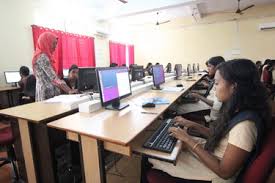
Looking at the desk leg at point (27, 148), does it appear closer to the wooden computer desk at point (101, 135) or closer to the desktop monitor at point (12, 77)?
the wooden computer desk at point (101, 135)

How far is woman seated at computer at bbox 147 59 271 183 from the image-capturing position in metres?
0.92

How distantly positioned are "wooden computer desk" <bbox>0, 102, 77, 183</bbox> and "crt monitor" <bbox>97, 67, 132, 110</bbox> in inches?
14.6

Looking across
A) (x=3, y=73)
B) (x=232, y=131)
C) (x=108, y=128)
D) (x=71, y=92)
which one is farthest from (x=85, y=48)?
(x=232, y=131)

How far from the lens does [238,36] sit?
7695 millimetres

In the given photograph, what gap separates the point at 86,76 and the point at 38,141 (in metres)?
0.84

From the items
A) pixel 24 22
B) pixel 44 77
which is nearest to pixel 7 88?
pixel 24 22

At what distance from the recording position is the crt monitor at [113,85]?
5.01ft

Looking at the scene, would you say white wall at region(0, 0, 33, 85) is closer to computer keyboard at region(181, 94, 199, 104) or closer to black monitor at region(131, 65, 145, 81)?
black monitor at region(131, 65, 145, 81)

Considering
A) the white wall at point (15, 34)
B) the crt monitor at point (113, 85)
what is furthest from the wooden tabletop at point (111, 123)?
the white wall at point (15, 34)

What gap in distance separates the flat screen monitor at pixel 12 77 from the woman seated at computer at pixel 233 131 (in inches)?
178

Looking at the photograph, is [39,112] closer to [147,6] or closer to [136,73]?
[136,73]

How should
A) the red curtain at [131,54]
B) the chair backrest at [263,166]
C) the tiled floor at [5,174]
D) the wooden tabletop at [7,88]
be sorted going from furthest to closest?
the red curtain at [131,54] → the wooden tabletop at [7,88] → the tiled floor at [5,174] → the chair backrest at [263,166]

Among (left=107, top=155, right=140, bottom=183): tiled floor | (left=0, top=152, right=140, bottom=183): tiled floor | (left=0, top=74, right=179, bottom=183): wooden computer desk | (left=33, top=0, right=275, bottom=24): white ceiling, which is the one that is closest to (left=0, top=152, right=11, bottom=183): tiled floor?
(left=0, top=152, right=140, bottom=183): tiled floor

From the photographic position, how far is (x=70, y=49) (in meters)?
5.90
